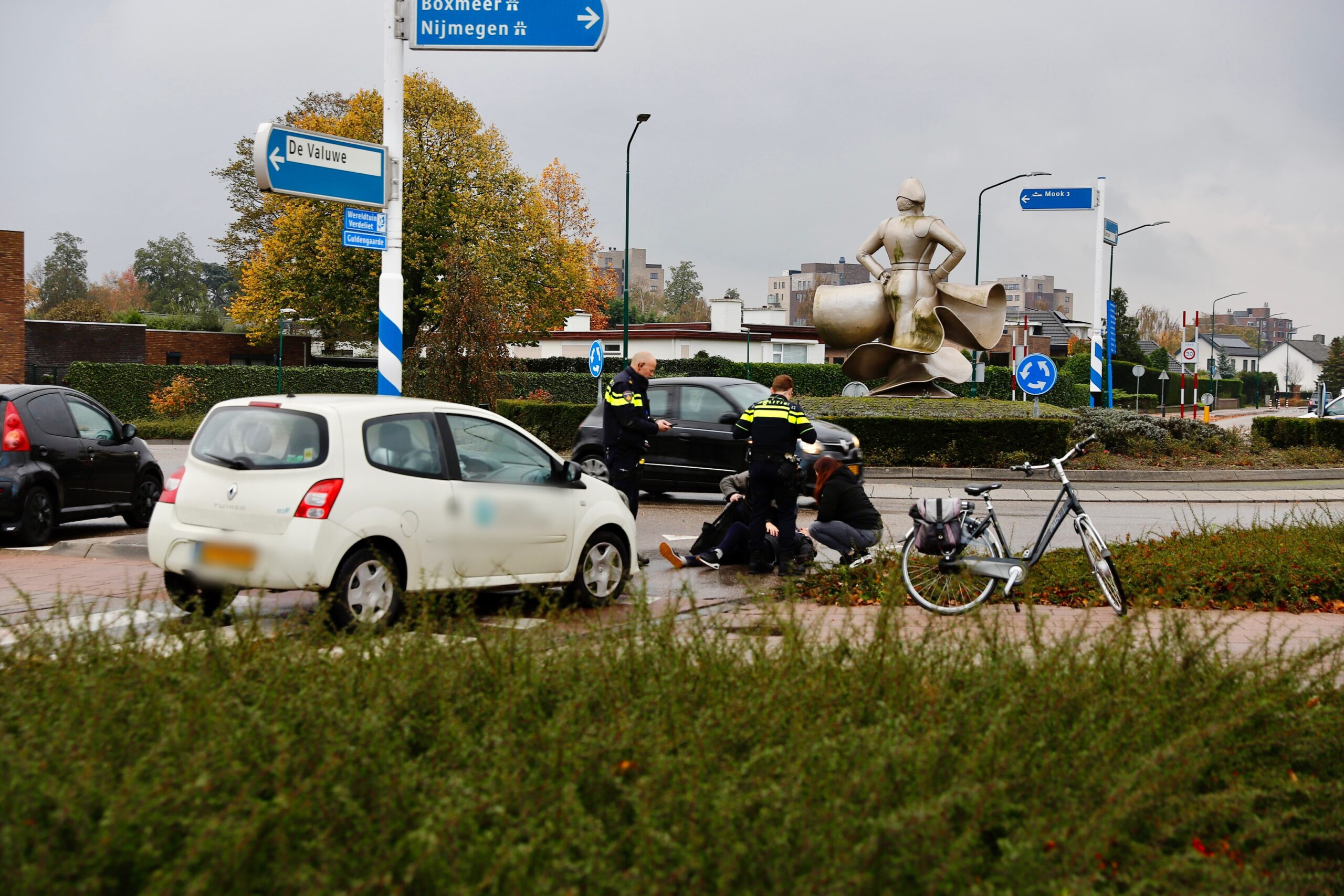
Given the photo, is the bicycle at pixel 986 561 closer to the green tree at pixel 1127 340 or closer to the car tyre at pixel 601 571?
the car tyre at pixel 601 571

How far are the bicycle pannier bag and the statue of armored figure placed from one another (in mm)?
18024

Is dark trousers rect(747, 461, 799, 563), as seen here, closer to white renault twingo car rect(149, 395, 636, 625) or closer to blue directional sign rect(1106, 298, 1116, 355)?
white renault twingo car rect(149, 395, 636, 625)

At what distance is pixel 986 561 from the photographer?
796 centimetres

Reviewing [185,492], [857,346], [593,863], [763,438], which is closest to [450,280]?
[857,346]

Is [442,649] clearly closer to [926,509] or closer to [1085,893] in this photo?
[1085,893]

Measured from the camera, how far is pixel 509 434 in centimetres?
816

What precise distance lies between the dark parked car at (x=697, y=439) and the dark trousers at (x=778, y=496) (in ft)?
16.6

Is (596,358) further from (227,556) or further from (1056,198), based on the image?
(227,556)

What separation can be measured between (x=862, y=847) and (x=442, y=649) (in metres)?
1.95

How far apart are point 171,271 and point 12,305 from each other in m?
79.4

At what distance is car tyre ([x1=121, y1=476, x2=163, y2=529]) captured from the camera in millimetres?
12453

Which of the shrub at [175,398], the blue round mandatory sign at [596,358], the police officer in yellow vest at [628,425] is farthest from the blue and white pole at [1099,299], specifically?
the shrub at [175,398]

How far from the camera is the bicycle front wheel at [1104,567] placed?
7.59m

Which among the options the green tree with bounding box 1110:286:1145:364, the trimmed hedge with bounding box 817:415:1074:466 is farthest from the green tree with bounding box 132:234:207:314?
the trimmed hedge with bounding box 817:415:1074:466
